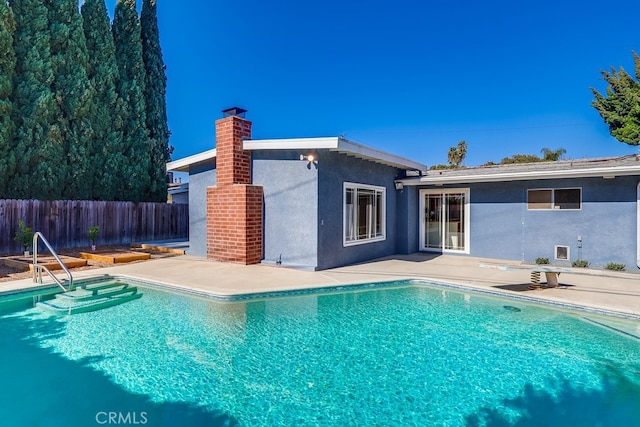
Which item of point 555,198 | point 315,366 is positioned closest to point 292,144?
point 315,366

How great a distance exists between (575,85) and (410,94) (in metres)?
14.1

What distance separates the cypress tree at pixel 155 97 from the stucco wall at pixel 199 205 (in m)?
10.4

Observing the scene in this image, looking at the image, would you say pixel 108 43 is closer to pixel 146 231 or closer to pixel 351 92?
pixel 146 231

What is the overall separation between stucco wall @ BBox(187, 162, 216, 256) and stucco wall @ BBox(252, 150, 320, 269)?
2531 millimetres

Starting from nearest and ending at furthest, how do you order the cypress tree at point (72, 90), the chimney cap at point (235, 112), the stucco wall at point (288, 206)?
1. the stucco wall at point (288, 206)
2. the chimney cap at point (235, 112)
3. the cypress tree at point (72, 90)

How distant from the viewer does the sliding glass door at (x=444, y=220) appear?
14672 mm

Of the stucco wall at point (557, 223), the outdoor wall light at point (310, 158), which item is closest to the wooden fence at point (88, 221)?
the outdoor wall light at point (310, 158)

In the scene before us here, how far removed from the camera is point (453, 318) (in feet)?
23.9

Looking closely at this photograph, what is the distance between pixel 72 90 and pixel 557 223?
75.7ft

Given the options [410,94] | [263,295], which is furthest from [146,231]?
[410,94]

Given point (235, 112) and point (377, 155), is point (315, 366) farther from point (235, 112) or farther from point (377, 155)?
point (235, 112)
